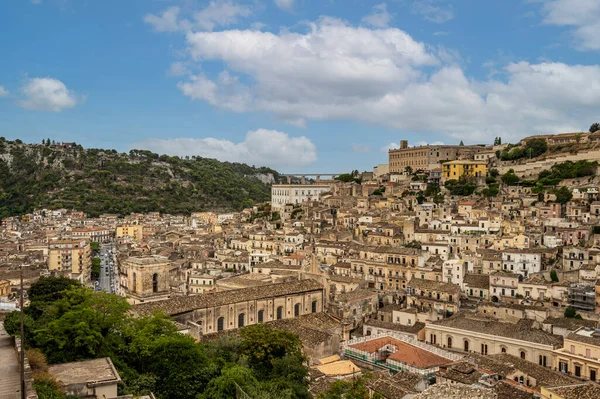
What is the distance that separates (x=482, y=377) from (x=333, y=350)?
9.25 meters

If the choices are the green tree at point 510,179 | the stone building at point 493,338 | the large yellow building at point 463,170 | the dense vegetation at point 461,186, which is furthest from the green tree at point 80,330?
the large yellow building at point 463,170

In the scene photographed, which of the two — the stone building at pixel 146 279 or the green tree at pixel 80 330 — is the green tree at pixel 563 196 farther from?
the green tree at pixel 80 330

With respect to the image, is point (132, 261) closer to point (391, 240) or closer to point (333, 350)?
point (333, 350)

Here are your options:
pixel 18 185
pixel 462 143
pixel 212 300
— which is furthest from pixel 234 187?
pixel 212 300

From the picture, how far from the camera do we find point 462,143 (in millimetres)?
118750

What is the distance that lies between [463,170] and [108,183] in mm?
97762

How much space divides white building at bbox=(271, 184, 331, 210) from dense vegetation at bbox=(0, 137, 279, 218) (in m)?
37.6

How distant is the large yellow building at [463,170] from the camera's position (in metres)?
89.9

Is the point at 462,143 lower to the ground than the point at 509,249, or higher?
higher

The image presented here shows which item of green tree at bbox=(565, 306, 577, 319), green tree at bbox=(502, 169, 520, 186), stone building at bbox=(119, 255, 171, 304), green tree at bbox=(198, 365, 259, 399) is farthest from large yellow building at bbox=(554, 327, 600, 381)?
green tree at bbox=(502, 169, 520, 186)

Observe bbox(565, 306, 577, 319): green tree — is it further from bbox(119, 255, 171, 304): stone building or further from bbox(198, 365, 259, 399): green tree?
bbox(119, 255, 171, 304): stone building

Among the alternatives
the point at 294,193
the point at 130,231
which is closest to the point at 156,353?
the point at 130,231

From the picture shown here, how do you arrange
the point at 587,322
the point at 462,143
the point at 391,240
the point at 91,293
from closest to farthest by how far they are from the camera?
the point at 91,293 < the point at 587,322 < the point at 391,240 < the point at 462,143

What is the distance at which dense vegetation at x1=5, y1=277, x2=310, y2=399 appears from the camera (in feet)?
65.6
